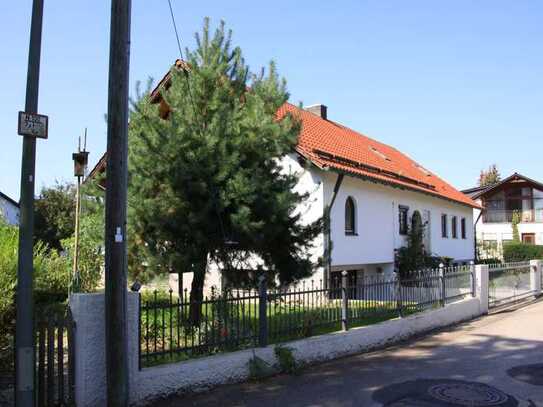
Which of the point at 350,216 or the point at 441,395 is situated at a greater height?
the point at 350,216

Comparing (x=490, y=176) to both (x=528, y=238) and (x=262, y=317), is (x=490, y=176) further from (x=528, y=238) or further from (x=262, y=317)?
(x=262, y=317)

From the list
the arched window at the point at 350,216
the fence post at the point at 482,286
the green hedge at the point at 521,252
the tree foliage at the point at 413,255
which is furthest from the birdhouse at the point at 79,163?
the green hedge at the point at 521,252

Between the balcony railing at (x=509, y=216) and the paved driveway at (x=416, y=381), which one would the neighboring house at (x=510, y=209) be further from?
the paved driveway at (x=416, y=381)

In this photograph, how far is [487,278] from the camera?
14.1 meters

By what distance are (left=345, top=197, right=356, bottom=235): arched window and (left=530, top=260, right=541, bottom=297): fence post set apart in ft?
20.3

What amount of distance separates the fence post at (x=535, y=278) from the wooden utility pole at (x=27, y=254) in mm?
16703

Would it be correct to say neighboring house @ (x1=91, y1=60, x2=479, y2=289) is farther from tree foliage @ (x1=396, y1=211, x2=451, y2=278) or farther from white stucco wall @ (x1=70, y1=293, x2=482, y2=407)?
white stucco wall @ (x1=70, y1=293, x2=482, y2=407)

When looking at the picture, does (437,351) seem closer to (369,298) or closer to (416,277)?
(369,298)

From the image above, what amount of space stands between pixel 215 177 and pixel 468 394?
4.19 meters

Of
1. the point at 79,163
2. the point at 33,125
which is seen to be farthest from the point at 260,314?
the point at 79,163

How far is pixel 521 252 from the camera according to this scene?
3819 centimetres

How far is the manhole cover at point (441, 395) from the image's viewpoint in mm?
6008

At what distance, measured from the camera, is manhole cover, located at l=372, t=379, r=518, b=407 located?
6.01m

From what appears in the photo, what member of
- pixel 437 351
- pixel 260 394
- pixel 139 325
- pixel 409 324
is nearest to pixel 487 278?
pixel 409 324
